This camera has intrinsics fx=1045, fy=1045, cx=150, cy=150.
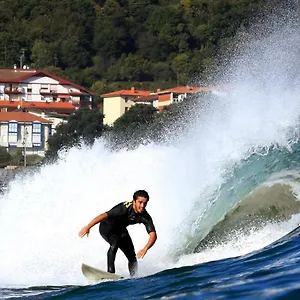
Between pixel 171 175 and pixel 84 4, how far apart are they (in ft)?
510

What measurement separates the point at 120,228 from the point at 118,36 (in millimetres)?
147112

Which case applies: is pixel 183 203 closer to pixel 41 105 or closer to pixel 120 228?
pixel 120 228

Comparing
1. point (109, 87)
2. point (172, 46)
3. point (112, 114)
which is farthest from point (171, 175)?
point (172, 46)

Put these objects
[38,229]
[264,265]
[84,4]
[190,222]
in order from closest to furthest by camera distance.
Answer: [264,265], [190,222], [38,229], [84,4]

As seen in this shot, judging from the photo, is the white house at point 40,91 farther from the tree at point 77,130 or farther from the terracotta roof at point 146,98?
the tree at point 77,130

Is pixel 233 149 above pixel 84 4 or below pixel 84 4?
below

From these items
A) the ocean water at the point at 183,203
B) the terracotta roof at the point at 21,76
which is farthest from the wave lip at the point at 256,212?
the terracotta roof at the point at 21,76

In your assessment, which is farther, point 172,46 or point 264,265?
point 172,46

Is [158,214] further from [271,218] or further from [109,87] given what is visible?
[109,87]

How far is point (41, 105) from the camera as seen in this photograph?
418ft

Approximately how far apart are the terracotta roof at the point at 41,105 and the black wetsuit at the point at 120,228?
369ft

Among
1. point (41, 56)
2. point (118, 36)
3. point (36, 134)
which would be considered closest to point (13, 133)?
point (36, 134)

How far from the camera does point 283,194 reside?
1480 centimetres

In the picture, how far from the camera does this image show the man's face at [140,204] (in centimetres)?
1124
